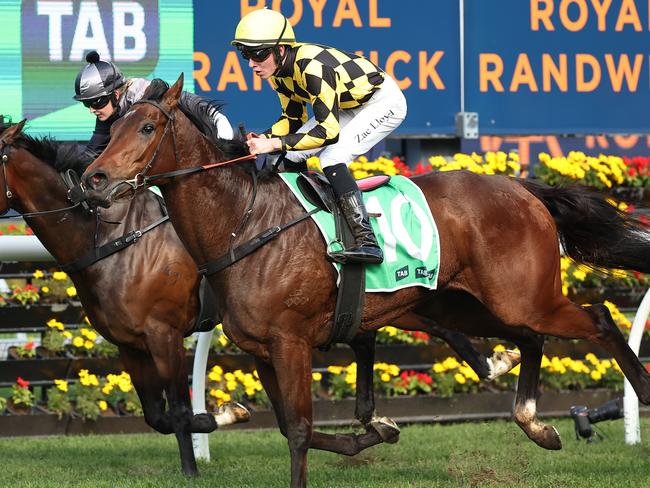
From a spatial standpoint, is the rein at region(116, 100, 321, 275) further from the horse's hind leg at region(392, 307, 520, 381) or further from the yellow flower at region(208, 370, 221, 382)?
the yellow flower at region(208, 370, 221, 382)

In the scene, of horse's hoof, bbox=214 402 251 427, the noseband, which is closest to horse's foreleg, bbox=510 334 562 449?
horse's hoof, bbox=214 402 251 427

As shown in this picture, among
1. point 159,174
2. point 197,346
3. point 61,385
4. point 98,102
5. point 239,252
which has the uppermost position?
point 98,102

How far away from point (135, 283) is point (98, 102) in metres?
0.93

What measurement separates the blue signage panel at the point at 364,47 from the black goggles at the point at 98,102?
2.09 m

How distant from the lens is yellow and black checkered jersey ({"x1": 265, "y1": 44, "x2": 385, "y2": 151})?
15.7 ft

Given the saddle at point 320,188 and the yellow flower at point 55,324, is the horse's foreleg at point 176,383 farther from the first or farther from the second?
the yellow flower at point 55,324

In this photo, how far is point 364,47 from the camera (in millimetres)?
8070

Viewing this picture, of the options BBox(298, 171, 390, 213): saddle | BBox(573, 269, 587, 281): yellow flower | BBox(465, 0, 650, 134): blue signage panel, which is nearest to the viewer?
BBox(298, 171, 390, 213): saddle

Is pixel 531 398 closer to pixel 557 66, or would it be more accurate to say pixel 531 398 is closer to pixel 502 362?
pixel 502 362

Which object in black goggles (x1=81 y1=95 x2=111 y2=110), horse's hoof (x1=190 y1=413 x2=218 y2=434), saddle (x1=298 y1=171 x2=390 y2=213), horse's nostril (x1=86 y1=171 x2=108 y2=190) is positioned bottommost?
horse's hoof (x1=190 y1=413 x2=218 y2=434)

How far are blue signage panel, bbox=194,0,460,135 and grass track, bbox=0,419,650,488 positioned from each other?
2.22 meters

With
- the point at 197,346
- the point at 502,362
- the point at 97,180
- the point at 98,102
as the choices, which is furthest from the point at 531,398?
the point at 98,102

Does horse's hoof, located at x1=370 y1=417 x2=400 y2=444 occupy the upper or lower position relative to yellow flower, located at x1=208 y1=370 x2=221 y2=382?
upper

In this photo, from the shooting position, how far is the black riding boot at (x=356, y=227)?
485 centimetres
